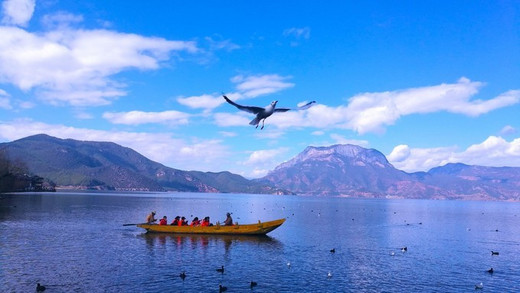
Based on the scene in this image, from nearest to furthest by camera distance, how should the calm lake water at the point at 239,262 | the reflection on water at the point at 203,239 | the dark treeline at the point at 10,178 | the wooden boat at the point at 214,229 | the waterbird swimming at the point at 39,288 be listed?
the waterbird swimming at the point at 39,288, the calm lake water at the point at 239,262, the reflection on water at the point at 203,239, the wooden boat at the point at 214,229, the dark treeline at the point at 10,178

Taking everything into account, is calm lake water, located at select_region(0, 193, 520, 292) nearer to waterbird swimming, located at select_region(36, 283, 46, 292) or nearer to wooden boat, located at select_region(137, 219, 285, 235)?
waterbird swimming, located at select_region(36, 283, 46, 292)

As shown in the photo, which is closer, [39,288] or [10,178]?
[39,288]

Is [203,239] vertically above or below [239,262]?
above

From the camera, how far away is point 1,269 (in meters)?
31.2

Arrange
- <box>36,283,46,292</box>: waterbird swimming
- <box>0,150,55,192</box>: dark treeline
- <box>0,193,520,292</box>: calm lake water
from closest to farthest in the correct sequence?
<box>36,283,46,292</box>: waterbird swimming, <box>0,193,520,292</box>: calm lake water, <box>0,150,55,192</box>: dark treeline

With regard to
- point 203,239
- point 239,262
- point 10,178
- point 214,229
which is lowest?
point 239,262

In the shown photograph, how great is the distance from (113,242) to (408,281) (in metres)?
32.4

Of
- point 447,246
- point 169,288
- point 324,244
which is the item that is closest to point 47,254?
point 169,288

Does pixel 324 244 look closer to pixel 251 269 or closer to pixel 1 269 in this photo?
pixel 251 269

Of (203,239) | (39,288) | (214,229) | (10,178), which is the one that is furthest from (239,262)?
(10,178)

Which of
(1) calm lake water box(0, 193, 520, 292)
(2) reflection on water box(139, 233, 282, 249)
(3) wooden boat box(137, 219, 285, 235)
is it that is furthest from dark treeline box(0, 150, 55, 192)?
(2) reflection on water box(139, 233, 282, 249)

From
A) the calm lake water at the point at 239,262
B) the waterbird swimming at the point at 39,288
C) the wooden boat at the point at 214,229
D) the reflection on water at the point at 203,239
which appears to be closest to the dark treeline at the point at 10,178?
the calm lake water at the point at 239,262

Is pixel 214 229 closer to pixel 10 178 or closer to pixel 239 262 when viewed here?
pixel 239 262

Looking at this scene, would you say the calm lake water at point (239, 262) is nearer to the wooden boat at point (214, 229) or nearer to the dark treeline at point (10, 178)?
the wooden boat at point (214, 229)
